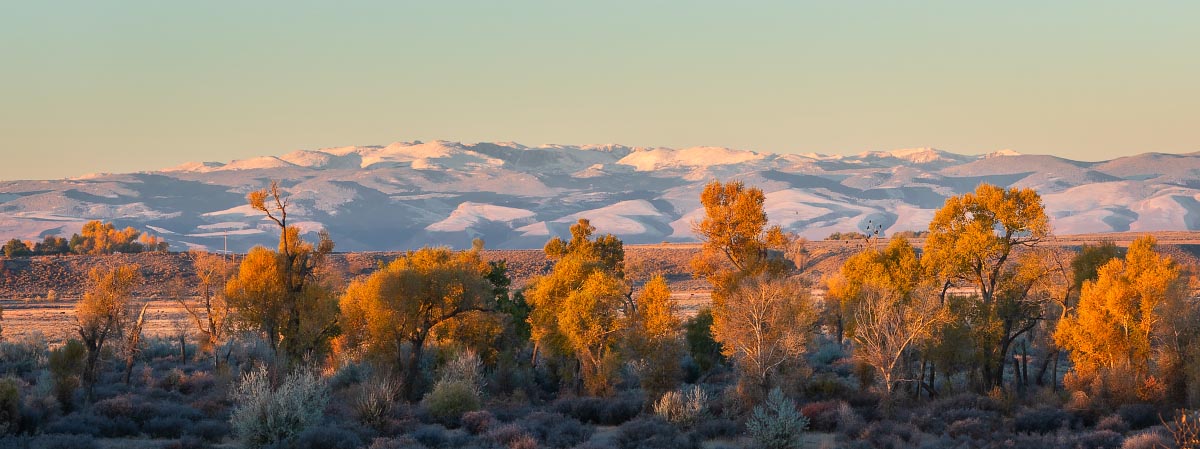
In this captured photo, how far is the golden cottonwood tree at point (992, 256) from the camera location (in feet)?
140

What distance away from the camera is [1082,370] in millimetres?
42281

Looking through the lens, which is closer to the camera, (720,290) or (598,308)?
(598,308)

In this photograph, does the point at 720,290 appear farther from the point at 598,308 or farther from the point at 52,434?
the point at 52,434

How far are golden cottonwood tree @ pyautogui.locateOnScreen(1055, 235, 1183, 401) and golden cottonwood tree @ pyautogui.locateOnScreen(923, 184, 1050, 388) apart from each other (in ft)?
5.71

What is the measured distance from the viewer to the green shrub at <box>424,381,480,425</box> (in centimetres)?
3766

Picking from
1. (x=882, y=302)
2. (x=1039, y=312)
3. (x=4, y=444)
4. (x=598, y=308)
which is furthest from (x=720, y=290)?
(x=4, y=444)

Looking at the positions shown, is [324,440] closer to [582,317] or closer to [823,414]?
[582,317]

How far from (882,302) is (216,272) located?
30.0m

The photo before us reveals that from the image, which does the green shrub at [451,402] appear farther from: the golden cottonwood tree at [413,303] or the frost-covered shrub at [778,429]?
the frost-covered shrub at [778,429]

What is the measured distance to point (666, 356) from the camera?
4341 centimetres

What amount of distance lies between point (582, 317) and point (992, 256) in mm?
15349

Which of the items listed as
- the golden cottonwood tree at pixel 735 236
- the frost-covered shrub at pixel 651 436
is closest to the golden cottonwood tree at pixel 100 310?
the frost-covered shrub at pixel 651 436

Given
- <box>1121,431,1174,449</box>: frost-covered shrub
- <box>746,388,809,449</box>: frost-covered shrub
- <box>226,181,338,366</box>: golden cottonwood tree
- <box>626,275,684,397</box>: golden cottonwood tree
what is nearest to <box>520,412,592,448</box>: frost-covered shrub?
<box>746,388,809,449</box>: frost-covered shrub

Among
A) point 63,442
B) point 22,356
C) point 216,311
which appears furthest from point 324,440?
point 22,356
